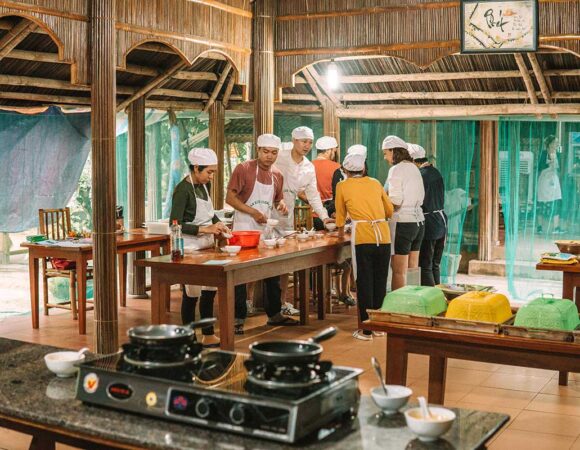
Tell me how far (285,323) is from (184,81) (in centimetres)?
375

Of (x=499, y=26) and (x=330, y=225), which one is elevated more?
(x=499, y=26)

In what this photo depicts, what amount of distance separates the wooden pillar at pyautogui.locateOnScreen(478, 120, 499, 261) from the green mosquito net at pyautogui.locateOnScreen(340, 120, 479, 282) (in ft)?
0.34

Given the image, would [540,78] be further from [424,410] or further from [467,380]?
[424,410]

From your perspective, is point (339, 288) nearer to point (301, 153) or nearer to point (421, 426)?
point (301, 153)

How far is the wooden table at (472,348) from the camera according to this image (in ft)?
12.0

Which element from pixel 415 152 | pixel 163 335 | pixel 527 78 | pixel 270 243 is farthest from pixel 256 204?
pixel 163 335

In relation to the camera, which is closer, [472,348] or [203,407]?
[203,407]

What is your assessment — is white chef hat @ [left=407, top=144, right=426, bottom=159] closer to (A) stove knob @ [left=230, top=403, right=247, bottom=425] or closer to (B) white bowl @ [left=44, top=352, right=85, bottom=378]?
(B) white bowl @ [left=44, top=352, right=85, bottom=378]

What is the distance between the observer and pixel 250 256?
6035mm

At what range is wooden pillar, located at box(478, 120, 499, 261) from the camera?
34.1ft

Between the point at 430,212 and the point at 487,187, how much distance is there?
257 cm

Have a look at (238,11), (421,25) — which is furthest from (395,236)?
(238,11)

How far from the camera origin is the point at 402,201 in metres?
7.47

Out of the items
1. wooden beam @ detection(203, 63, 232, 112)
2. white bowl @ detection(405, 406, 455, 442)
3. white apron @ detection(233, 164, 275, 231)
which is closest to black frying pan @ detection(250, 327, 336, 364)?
white bowl @ detection(405, 406, 455, 442)
